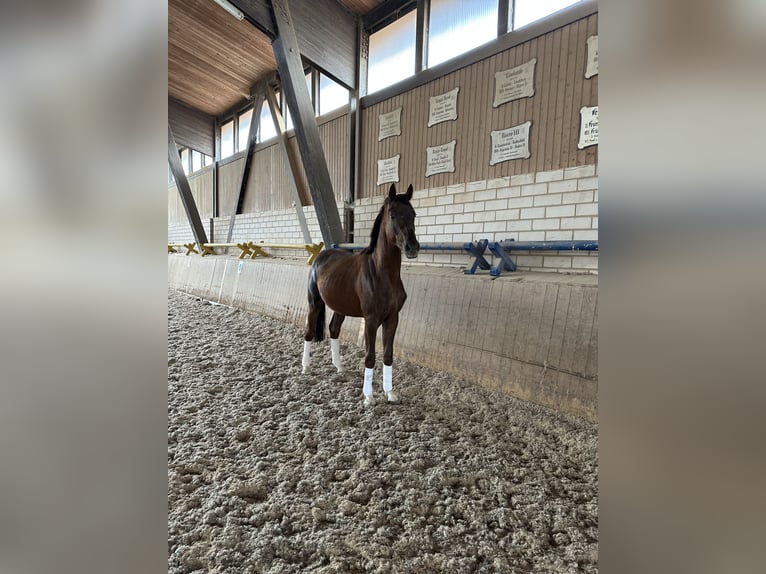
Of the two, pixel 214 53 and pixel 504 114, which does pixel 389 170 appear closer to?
pixel 504 114

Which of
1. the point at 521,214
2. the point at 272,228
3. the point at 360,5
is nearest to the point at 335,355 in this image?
the point at 521,214

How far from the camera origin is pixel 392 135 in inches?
184

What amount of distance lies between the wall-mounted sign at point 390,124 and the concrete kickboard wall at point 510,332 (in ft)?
6.80

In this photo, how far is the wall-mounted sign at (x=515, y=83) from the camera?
10.9 ft

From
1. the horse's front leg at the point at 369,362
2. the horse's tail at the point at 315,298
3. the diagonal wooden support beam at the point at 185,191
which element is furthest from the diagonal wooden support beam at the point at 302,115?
the diagonal wooden support beam at the point at 185,191

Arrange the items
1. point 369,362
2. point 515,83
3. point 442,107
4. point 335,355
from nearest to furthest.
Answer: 1. point 369,362
2. point 335,355
3. point 515,83
4. point 442,107

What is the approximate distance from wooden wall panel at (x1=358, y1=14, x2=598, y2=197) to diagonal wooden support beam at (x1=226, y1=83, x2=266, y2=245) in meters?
3.80

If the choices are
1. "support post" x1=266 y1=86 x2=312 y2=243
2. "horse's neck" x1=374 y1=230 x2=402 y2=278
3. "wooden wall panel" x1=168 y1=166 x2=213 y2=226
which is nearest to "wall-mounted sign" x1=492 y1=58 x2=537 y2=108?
"horse's neck" x1=374 y1=230 x2=402 y2=278

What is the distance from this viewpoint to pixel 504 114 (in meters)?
3.52

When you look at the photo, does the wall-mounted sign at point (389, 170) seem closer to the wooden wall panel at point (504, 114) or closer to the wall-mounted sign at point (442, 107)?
the wooden wall panel at point (504, 114)

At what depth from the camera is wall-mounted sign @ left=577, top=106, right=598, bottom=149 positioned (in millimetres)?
2941

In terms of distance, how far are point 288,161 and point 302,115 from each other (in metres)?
2.33

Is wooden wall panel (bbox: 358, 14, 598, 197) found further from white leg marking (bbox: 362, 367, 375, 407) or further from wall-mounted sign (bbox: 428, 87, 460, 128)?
white leg marking (bbox: 362, 367, 375, 407)
